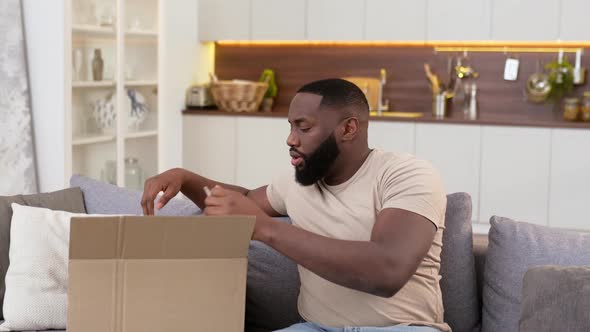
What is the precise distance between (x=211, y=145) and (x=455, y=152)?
159 cm

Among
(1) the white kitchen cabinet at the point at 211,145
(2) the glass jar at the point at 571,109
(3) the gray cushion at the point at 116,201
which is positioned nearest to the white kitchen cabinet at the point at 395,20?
(2) the glass jar at the point at 571,109

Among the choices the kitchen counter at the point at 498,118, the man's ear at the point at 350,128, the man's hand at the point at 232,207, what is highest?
the man's ear at the point at 350,128

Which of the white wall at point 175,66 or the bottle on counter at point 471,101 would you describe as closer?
the white wall at point 175,66

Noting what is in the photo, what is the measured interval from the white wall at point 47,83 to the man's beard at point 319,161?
288 centimetres

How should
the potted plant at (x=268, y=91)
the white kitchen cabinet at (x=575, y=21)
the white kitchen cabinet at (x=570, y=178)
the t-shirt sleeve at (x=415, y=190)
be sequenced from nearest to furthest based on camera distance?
the t-shirt sleeve at (x=415, y=190) < the white kitchen cabinet at (x=570, y=178) < the white kitchen cabinet at (x=575, y=21) < the potted plant at (x=268, y=91)

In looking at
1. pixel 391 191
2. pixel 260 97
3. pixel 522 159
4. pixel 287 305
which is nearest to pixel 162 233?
pixel 391 191

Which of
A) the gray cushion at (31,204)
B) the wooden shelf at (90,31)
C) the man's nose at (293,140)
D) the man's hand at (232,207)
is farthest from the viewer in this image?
the wooden shelf at (90,31)

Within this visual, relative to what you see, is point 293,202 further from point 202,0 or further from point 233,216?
point 202,0

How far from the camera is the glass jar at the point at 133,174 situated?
5.68m

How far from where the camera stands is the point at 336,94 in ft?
7.80

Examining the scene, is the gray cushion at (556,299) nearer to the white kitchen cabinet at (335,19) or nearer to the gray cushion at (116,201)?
the gray cushion at (116,201)

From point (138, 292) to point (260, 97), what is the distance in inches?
174

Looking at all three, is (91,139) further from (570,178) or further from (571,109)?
(571,109)

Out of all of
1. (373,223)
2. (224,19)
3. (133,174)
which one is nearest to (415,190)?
(373,223)
